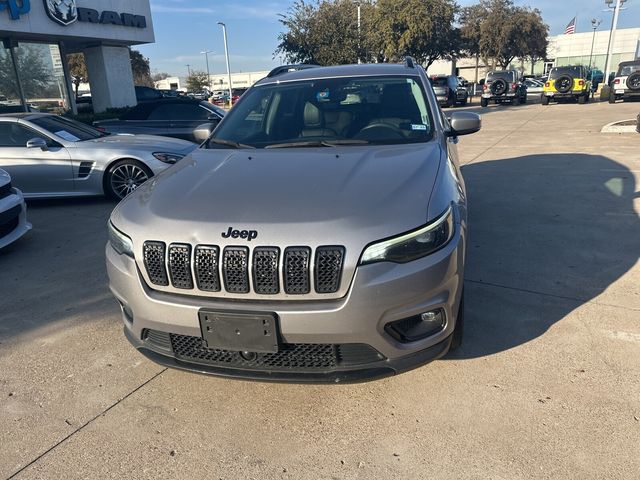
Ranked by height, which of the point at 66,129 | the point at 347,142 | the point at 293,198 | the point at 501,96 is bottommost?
the point at 501,96

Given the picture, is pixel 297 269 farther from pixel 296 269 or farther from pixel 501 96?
pixel 501 96

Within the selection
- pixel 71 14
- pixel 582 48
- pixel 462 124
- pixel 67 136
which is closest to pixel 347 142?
pixel 462 124

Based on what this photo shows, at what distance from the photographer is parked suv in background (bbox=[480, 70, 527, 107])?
25.5 m

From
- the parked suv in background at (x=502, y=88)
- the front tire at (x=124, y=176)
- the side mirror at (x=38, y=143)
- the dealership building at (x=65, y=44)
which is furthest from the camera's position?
the parked suv in background at (x=502, y=88)

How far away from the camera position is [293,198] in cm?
243

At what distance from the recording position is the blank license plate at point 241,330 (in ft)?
7.11

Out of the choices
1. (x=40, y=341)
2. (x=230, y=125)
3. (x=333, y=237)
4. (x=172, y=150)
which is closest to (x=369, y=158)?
(x=333, y=237)

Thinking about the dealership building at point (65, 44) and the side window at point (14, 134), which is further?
the dealership building at point (65, 44)

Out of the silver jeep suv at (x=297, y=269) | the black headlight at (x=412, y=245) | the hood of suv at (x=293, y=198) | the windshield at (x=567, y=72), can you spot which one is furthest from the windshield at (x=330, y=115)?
the windshield at (x=567, y=72)

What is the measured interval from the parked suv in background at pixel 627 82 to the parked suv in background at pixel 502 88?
4475mm

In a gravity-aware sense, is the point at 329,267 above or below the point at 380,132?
below

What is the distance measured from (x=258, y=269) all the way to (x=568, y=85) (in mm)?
25995

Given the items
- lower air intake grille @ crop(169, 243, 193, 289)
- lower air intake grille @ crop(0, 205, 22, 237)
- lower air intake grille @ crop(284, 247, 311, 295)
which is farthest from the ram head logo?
lower air intake grille @ crop(284, 247, 311, 295)

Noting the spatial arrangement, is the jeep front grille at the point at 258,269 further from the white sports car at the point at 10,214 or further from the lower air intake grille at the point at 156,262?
the white sports car at the point at 10,214
